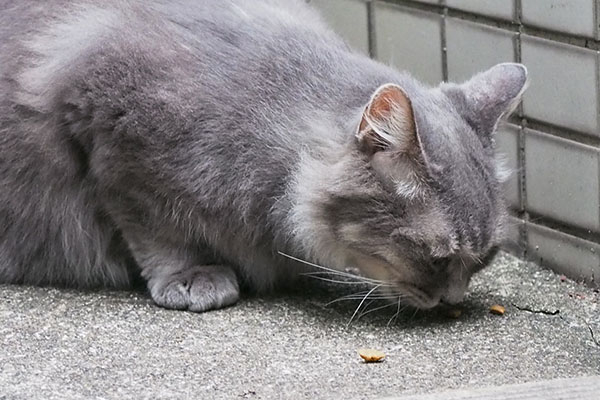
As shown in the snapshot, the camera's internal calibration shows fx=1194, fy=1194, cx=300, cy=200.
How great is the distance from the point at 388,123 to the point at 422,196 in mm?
205

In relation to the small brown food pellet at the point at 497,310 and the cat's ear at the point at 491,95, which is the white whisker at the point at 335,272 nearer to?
the small brown food pellet at the point at 497,310

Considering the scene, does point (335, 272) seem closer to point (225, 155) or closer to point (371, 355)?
A: point (371, 355)

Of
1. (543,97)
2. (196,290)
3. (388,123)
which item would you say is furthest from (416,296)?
(543,97)

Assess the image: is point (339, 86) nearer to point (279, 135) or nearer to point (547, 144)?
point (279, 135)

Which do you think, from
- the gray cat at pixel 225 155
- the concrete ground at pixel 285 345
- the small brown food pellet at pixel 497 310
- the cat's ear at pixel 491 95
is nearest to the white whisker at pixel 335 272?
the gray cat at pixel 225 155

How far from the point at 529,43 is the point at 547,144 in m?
0.29

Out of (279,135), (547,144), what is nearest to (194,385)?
(279,135)

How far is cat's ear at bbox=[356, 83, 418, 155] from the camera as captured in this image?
8.89 ft

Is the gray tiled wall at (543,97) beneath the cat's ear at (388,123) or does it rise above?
beneath

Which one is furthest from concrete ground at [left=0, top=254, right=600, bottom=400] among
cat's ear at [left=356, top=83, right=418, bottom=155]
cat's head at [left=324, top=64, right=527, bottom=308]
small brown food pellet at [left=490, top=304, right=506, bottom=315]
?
cat's ear at [left=356, top=83, right=418, bottom=155]

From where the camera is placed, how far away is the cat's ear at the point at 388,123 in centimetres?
271

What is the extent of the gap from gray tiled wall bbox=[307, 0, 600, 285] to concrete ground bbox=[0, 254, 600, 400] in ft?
0.63

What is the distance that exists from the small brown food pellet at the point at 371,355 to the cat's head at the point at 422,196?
0.21 meters

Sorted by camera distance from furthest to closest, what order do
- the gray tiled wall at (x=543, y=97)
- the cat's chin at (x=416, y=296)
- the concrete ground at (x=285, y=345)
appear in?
the gray tiled wall at (x=543, y=97) < the cat's chin at (x=416, y=296) < the concrete ground at (x=285, y=345)
